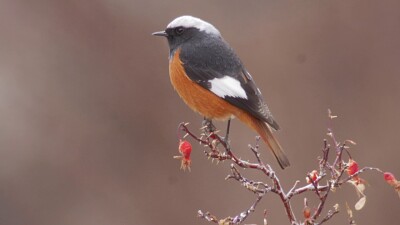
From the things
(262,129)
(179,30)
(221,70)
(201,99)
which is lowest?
(262,129)

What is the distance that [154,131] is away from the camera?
29.7 ft

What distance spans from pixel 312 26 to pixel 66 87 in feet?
10.4

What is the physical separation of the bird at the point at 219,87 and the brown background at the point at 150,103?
3.98 meters

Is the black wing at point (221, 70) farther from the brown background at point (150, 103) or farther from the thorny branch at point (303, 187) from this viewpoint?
the brown background at point (150, 103)

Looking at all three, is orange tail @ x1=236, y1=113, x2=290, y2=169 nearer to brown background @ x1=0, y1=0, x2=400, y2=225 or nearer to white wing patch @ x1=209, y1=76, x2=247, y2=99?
white wing patch @ x1=209, y1=76, x2=247, y2=99

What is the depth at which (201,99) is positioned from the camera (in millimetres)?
4203

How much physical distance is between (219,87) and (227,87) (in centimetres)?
5

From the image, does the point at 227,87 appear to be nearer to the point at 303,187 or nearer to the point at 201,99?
the point at 201,99

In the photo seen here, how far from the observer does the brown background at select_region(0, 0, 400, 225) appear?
8.65 m

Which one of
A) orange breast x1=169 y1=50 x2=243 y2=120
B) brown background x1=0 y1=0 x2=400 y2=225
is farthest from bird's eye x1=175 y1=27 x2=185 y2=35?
brown background x1=0 y1=0 x2=400 y2=225

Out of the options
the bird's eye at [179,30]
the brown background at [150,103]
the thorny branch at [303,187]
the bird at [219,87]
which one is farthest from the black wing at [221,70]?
the brown background at [150,103]

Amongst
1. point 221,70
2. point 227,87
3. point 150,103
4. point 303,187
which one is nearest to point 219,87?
point 227,87

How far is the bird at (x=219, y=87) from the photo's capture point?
162 inches

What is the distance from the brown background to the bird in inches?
157
